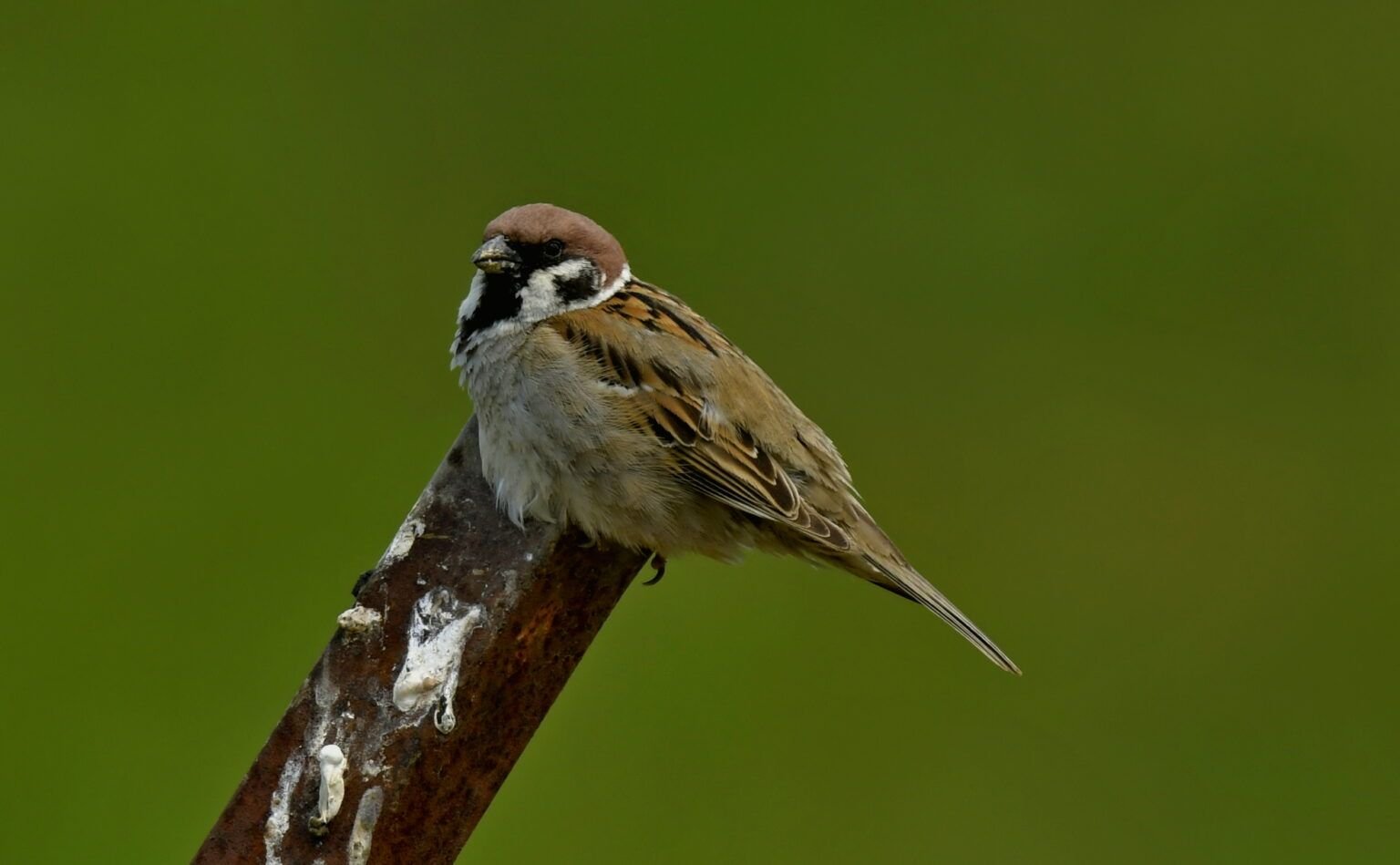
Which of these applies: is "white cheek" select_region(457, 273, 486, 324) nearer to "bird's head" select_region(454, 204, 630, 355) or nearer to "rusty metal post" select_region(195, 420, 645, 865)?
"bird's head" select_region(454, 204, 630, 355)

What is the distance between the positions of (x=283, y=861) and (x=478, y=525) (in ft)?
1.36

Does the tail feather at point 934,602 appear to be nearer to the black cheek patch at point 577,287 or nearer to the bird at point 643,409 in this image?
the bird at point 643,409

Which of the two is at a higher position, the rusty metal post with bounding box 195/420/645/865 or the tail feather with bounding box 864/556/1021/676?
the tail feather with bounding box 864/556/1021/676

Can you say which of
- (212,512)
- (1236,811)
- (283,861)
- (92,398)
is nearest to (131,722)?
(212,512)

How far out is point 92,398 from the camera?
4609mm

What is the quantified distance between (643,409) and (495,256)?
34 cm

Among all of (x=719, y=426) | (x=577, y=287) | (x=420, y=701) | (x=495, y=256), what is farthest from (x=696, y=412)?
(x=420, y=701)

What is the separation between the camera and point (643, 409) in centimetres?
278

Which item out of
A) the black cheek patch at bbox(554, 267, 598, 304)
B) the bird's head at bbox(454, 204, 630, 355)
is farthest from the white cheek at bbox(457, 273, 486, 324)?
the black cheek patch at bbox(554, 267, 598, 304)

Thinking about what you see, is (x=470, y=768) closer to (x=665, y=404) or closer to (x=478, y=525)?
(x=478, y=525)

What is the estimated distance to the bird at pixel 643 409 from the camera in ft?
9.00

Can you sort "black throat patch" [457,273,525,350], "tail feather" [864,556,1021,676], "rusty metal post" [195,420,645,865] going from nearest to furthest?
"rusty metal post" [195,420,645,865] → "tail feather" [864,556,1021,676] → "black throat patch" [457,273,525,350]

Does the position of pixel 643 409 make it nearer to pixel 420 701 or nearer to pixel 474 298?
pixel 474 298

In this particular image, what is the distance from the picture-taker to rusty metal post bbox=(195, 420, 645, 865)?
1.86 m
